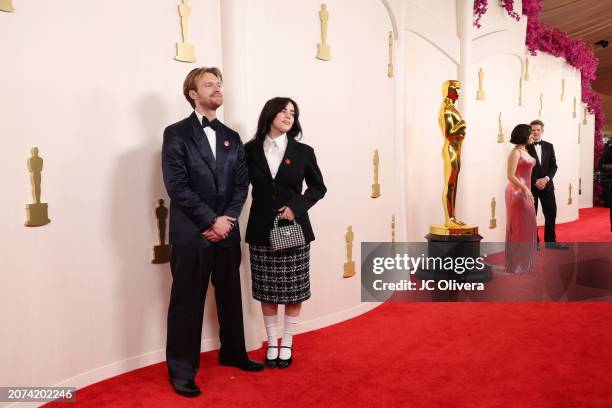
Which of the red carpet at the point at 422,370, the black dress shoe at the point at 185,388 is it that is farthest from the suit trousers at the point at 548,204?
the black dress shoe at the point at 185,388

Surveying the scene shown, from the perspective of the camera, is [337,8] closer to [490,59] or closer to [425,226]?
[425,226]

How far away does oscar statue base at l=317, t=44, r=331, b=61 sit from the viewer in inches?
138

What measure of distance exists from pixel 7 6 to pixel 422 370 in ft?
8.28

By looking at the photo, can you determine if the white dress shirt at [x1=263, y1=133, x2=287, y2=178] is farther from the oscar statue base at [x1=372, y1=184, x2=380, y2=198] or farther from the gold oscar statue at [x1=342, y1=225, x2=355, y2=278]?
the oscar statue base at [x1=372, y1=184, x2=380, y2=198]

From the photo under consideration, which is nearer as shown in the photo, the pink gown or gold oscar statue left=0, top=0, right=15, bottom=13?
gold oscar statue left=0, top=0, right=15, bottom=13

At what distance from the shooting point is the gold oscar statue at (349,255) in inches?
148

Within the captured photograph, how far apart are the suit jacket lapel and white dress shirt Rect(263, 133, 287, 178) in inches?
13.8

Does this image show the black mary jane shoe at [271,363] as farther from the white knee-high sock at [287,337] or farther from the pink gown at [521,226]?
the pink gown at [521,226]

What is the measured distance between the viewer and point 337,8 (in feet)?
11.9

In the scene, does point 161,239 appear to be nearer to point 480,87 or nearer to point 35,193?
point 35,193

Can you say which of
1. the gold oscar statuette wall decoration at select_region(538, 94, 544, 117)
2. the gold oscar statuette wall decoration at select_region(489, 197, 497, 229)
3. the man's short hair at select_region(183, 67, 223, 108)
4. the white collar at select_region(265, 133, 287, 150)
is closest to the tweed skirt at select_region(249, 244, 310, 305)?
the white collar at select_region(265, 133, 287, 150)

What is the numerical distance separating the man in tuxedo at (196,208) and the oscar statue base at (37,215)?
0.54 meters

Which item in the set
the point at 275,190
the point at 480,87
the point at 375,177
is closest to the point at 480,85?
the point at 480,87

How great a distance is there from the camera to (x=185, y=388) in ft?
8.23
